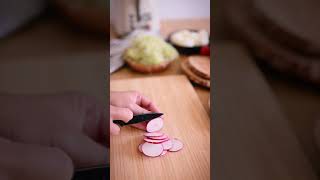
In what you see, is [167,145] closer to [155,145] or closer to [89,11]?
[155,145]

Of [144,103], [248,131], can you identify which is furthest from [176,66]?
[248,131]

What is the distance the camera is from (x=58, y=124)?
1.62 ft

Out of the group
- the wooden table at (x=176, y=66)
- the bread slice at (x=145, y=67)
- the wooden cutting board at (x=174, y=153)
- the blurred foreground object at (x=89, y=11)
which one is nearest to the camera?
the blurred foreground object at (x=89, y=11)

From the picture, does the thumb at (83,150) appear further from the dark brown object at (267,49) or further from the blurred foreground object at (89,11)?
the dark brown object at (267,49)

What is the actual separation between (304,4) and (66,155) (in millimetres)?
427

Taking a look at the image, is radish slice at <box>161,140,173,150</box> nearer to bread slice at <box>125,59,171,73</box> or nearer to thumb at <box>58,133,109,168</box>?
thumb at <box>58,133,109,168</box>

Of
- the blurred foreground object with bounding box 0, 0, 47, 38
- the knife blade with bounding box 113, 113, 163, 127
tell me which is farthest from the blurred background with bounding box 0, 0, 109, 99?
the knife blade with bounding box 113, 113, 163, 127

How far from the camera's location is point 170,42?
3.55 feet

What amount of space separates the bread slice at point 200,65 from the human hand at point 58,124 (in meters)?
0.40

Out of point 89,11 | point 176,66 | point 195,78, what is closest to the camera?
point 89,11

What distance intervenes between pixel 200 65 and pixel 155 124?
13.4 inches

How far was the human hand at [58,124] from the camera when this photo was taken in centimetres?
49

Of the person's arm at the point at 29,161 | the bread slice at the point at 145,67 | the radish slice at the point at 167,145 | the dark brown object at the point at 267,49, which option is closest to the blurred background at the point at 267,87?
the dark brown object at the point at 267,49

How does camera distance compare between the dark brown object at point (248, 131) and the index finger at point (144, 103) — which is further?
the index finger at point (144, 103)
